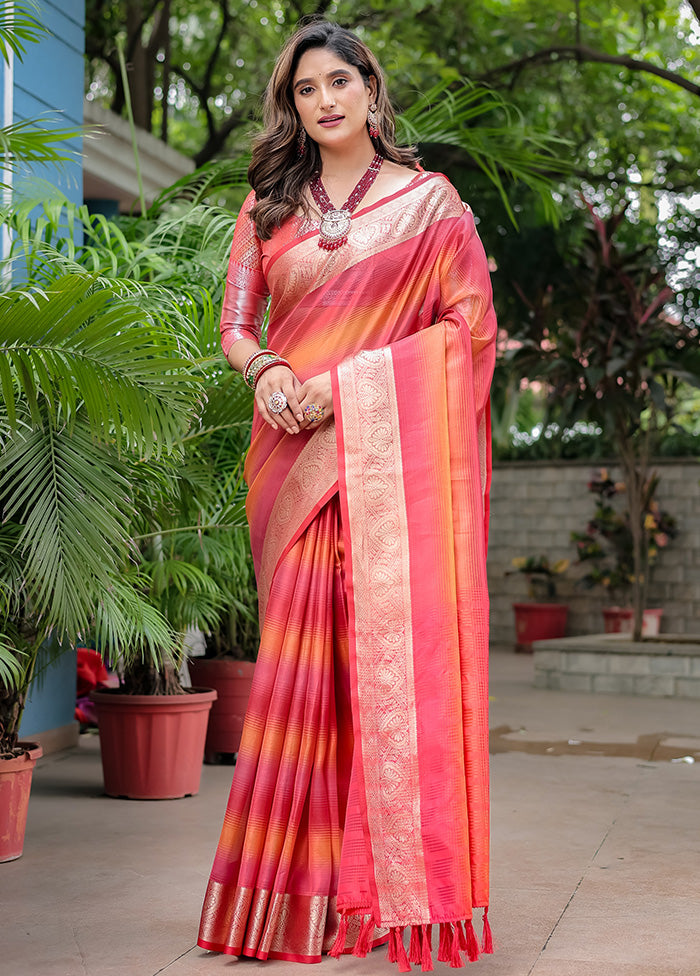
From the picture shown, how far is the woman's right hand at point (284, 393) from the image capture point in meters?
2.16

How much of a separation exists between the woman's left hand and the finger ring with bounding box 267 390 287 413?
0.03 m

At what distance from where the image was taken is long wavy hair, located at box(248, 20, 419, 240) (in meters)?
2.24

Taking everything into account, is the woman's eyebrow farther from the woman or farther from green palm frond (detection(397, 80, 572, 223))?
green palm frond (detection(397, 80, 572, 223))

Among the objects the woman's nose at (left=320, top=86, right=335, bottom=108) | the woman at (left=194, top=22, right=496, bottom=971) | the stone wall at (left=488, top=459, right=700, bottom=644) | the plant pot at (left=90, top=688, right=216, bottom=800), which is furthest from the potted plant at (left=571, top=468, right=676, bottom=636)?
the woman's nose at (left=320, top=86, right=335, bottom=108)

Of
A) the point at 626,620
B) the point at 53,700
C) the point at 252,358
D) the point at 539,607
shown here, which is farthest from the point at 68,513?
the point at 539,607

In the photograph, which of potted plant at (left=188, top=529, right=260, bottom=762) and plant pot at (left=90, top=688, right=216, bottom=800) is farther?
potted plant at (left=188, top=529, right=260, bottom=762)

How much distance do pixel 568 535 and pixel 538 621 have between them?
2.83ft

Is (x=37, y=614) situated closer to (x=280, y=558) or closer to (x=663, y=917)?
(x=280, y=558)

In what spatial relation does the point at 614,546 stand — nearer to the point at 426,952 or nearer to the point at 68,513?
the point at 68,513

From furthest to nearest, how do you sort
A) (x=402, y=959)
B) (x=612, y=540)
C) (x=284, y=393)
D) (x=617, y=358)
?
(x=612, y=540), (x=617, y=358), (x=284, y=393), (x=402, y=959)

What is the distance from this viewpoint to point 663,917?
250cm

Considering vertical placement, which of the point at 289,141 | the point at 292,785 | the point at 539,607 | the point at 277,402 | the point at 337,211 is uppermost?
the point at 289,141

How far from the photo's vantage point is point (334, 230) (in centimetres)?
220

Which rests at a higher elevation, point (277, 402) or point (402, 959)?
point (277, 402)
